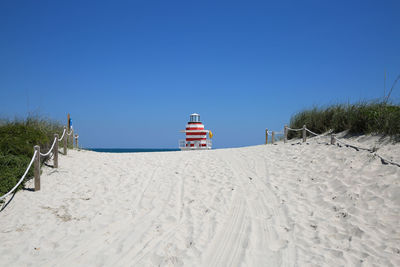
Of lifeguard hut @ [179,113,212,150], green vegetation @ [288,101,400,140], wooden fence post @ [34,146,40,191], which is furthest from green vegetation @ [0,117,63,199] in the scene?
lifeguard hut @ [179,113,212,150]

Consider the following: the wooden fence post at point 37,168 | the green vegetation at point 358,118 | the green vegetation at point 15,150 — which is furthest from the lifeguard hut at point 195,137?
the wooden fence post at point 37,168

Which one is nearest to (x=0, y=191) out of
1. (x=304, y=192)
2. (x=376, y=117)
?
(x=304, y=192)

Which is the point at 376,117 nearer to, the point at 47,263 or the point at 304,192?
the point at 304,192

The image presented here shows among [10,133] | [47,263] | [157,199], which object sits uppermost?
[10,133]

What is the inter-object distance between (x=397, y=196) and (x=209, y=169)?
485cm

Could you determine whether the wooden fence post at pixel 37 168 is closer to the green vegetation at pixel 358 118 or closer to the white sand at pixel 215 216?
the white sand at pixel 215 216

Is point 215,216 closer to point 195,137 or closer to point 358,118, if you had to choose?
point 358,118

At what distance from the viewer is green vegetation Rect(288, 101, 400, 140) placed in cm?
858

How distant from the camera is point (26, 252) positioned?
12.9ft

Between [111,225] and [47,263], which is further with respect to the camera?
[111,225]

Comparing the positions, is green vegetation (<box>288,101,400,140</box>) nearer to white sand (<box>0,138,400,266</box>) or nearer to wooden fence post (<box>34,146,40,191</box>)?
white sand (<box>0,138,400,266</box>)

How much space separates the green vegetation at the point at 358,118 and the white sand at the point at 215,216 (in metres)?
1.27

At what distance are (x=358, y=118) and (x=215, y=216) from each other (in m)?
7.72

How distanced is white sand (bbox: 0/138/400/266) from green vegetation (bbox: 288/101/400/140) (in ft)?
4.16
